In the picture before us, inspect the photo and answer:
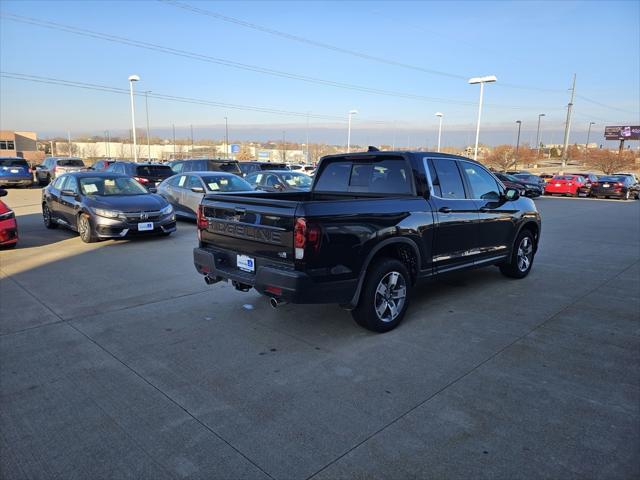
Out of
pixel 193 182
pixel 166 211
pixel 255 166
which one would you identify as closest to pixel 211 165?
pixel 255 166

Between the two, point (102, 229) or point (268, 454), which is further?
point (102, 229)

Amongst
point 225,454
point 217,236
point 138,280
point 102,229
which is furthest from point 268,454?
point 102,229

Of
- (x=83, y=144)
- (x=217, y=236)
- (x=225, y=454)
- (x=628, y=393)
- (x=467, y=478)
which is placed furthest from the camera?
(x=83, y=144)

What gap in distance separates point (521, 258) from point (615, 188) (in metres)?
26.9

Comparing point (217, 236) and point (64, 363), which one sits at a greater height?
point (217, 236)

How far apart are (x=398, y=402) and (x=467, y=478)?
2.88ft

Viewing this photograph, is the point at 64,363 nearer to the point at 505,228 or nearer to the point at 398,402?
the point at 398,402

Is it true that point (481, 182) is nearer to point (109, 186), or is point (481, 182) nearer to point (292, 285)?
point (292, 285)

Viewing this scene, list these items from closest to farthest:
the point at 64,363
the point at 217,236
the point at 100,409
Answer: the point at 100,409, the point at 64,363, the point at 217,236

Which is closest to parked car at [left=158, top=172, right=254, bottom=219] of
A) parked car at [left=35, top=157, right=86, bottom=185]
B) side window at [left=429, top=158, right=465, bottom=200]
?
side window at [left=429, top=158, right=465, bottom=200]

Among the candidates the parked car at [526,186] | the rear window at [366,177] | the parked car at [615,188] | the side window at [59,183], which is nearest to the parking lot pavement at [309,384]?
the rear window at [366,177]

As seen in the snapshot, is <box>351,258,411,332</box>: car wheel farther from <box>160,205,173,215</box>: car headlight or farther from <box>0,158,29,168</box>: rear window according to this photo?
<box>0,158,29,168</box>: rear window

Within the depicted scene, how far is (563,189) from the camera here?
30781 mm

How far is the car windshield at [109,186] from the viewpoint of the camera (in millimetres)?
10203
